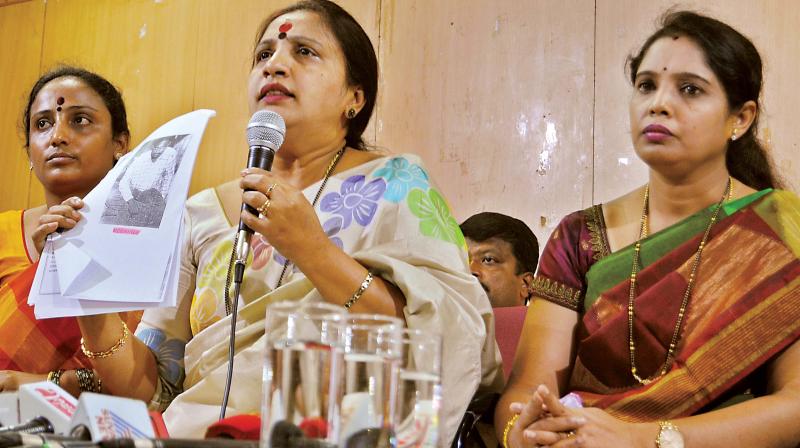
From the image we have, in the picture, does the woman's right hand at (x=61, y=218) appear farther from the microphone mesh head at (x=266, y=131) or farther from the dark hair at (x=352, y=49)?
the dark hair at (x=352, y=49)

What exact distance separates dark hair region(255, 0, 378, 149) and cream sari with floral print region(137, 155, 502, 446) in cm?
19

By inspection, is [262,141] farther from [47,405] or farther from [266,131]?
[47,405]

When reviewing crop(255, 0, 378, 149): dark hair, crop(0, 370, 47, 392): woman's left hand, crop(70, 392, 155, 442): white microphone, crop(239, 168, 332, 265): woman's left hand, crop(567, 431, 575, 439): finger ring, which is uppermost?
crop(255, 0, 378, 149): dark hair

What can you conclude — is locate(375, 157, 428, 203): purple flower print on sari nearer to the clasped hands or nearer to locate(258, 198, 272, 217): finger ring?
locate(258, 198, 272, 217): finger ring

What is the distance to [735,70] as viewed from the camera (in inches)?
79.8

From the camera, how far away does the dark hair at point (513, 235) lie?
3.42 m

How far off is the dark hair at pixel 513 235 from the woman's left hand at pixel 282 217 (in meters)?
1.83

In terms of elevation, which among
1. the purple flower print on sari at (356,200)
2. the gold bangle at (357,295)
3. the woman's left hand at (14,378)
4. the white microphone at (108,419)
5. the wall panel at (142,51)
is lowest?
the white microphone at (108,419)

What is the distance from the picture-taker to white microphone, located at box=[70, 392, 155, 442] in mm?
855

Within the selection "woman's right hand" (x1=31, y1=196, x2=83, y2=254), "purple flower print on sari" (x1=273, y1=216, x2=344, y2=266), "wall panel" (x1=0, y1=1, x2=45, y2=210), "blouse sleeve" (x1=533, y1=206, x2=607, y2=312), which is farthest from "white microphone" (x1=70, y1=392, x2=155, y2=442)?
"wall panel" (x1=0, y1=1, x2=45, y2=210)

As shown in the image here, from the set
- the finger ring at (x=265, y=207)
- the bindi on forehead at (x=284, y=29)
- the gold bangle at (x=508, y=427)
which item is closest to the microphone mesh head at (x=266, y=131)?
the finger ring at (x=265, y=207)

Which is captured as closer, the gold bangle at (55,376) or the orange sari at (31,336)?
the gold bangle at (55,376)

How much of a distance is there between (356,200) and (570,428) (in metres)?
0.65

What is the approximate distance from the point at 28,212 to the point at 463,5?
197cm
